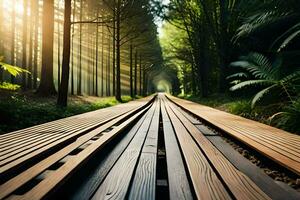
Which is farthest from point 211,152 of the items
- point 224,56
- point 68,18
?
point 224,56

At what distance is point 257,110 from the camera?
10.4 meters

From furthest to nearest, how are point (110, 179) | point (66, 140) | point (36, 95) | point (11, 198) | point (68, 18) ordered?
point (36, 95) → point (68, 18) → point (66, 140) → point (110, 179) → point (11, 198)

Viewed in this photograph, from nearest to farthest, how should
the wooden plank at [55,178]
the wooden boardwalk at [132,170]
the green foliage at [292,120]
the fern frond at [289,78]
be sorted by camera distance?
the wooden plank at [55,178] → the wooden boardwalk at [132,170] → the green foliage at [292,120] → the fern frond at [289,78]

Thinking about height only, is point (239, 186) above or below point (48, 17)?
below

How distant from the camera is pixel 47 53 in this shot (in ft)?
51.5

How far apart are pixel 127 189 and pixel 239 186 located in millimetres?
964

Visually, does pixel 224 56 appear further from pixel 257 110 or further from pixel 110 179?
pixel 110 179

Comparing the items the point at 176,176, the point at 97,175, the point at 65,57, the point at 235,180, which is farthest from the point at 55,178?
the point at 65,57

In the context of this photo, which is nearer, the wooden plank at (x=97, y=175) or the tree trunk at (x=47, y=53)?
the wooden plank at (x=97, y=175)

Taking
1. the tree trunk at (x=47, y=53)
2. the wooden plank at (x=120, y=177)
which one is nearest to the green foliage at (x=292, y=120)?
the wooden plank at (x=120, y=177)

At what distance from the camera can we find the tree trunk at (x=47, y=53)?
1573 cm

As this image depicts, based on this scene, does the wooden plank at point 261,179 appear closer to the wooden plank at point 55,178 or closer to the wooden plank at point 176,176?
the wooden plank at point 176,176

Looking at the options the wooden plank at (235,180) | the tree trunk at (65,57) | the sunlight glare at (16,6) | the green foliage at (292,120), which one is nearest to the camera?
the wooden plank at (235,180)

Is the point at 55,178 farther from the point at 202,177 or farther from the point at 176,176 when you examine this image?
the point at 202,177
